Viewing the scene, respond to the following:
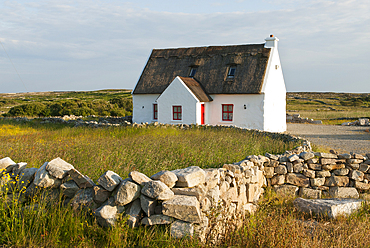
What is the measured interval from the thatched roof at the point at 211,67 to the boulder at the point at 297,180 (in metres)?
13.3

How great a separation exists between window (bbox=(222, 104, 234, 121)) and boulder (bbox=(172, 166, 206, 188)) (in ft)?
57.8

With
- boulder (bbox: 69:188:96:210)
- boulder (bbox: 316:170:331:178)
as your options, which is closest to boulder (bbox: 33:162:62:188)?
boulder (bbox: 69:188:96:210)

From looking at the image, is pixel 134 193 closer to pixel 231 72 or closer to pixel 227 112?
pixel 227 112

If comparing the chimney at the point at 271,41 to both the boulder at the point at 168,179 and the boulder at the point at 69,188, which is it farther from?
the boulder at the point at 69,188

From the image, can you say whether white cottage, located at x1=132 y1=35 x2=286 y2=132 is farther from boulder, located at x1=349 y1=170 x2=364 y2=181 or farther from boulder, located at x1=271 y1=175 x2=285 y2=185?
boulder, located at x1=271 y1=175 x2=285 y2=185

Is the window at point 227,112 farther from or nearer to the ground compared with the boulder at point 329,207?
farther from the ground

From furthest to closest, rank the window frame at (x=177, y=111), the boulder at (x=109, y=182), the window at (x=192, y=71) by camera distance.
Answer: the window at (x=192, y=71), the window frame at (x=177, y=111), the boulder at (x=109, y=182)

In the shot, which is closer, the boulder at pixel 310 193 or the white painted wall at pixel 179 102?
the boulder at pixel 310 193

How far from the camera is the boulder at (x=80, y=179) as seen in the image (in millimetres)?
4512

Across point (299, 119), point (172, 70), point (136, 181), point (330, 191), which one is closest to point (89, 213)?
point (136, 181)

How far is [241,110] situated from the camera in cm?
2162

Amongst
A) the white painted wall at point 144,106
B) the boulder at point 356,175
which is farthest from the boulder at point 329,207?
the white painted wall at point 144,106

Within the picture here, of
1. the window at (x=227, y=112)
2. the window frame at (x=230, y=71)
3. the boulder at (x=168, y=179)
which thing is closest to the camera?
the boulder at (x=168, y=179)

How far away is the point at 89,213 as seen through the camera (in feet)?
14.1
